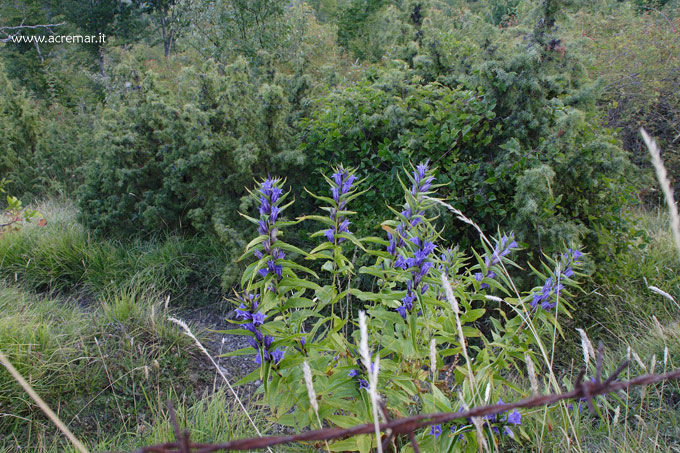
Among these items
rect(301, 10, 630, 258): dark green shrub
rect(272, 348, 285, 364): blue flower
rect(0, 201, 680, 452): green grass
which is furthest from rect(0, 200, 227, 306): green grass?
rect(272, 348, 285, 364): blue flower

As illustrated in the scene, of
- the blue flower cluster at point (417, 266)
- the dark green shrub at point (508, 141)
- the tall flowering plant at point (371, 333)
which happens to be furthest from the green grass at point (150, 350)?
the blue flower cluster at point (417, 266)

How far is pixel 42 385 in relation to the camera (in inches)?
116

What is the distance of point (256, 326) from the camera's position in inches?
61.4

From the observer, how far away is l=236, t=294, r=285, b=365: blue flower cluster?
1524 mm

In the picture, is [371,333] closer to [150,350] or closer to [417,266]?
[417,266]

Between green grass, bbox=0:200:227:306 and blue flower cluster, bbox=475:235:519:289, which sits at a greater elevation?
blue flower cluster, bbox=475:235:519:289

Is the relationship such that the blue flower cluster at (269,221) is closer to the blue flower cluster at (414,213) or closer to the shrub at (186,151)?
the blue flower cluster at (414,213)

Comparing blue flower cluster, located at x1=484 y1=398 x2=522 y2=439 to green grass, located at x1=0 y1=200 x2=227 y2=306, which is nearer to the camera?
blue flower cluster, located at x1=484 y1=398 x2=522 y2=439

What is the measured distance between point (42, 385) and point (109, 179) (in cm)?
273

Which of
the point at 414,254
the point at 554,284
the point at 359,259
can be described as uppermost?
the point at 414,254

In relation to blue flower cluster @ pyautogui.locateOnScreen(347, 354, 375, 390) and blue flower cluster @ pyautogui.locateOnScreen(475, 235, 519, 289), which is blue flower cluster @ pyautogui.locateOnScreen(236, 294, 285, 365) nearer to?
blue flower cluster @ pyautogui.locateOnScreen(347, 354, 375, 390)

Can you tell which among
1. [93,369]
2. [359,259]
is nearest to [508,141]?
[359,259]

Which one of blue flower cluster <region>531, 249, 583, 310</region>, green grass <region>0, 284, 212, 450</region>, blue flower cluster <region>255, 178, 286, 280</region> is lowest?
green grass <region>0, 284, 212, 450</region>

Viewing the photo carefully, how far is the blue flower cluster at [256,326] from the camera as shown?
5.00ft
